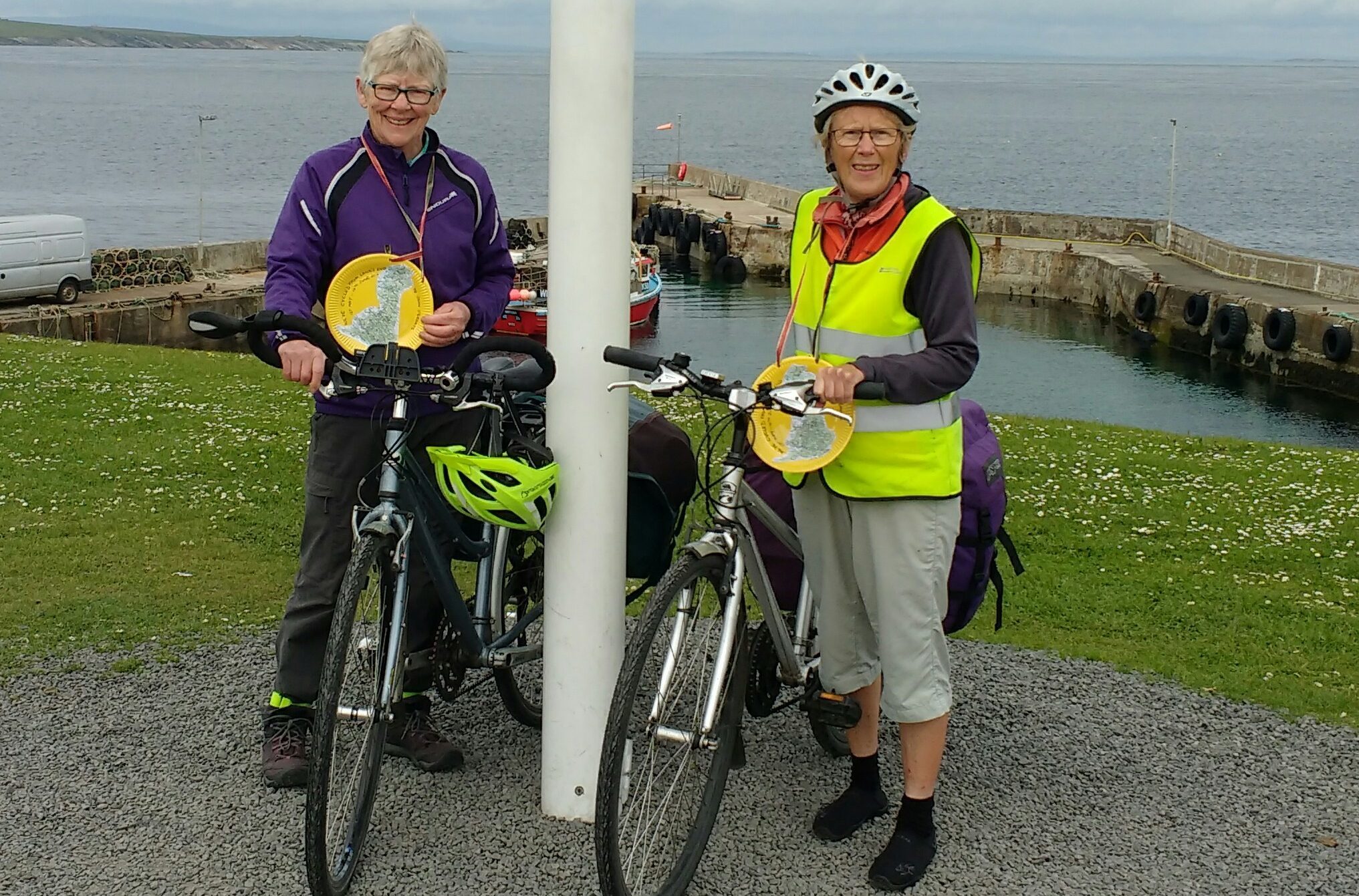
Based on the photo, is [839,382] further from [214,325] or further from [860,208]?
[214,325]

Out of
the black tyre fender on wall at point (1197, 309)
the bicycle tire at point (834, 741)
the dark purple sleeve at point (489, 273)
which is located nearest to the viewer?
the dark purple sleeve at point (489, 273)

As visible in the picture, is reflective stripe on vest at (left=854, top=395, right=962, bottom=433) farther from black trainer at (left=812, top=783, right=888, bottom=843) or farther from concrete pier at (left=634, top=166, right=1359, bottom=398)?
concrete pier at (left=634, top=166, right=1359, bottom=398)

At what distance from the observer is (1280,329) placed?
3400 centimetres

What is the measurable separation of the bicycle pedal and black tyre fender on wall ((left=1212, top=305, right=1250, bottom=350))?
111 feet

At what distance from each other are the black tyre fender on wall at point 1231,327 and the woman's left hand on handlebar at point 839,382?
34561 mm

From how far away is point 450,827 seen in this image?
169 inches

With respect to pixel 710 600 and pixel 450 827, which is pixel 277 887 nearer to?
pixel 450 827

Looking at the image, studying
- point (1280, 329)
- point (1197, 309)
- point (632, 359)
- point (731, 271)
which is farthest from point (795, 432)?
point (731, 271)

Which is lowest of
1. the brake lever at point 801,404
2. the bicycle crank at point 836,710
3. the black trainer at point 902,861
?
the black trainer at point 902,861

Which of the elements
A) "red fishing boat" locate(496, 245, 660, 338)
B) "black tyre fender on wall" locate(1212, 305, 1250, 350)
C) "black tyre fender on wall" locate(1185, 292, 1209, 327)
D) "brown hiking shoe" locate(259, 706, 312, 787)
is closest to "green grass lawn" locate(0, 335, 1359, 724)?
"brown hiking shoe" locate(259, 706, 312, 787)

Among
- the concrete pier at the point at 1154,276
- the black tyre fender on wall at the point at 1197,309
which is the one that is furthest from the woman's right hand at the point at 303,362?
the black tyre fender on wall at the point at 1197,309

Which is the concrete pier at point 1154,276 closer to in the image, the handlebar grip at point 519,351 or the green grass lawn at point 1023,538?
the green grass lawn at point 1023,538

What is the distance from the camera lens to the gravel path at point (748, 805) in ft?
13.3

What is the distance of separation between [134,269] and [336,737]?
1333 inches
